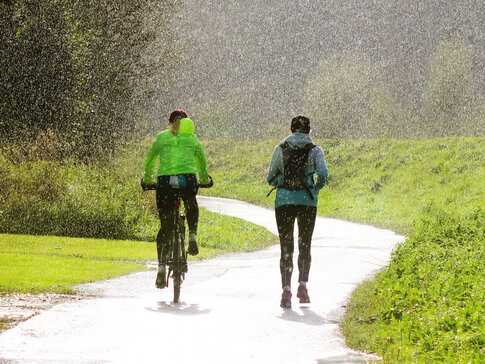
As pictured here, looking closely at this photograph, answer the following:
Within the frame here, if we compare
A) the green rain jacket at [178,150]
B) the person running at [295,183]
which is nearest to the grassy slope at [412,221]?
the person running at [295,183]

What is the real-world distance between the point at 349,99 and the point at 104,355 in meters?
61.1

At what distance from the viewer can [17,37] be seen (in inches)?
995

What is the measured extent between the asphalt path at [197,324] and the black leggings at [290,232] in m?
0.48

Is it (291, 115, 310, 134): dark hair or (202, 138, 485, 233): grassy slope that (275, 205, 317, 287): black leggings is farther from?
(202, 138, 485, 233): grassy slope

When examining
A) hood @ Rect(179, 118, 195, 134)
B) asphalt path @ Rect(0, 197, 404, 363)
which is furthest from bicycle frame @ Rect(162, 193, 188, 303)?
hood @ Rect(179, 118, 195, 134)

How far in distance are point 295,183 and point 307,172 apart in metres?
0.23

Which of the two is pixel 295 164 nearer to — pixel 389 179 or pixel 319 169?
pixel 319 169

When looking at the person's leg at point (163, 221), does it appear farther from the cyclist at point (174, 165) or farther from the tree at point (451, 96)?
the tree at point (451, 96)

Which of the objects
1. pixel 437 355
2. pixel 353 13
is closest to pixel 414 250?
pixel 437 355

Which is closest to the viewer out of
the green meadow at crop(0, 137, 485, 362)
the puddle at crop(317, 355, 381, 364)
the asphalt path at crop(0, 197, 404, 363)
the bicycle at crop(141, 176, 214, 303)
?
the puddle at crop(317, 355, 381, 364)

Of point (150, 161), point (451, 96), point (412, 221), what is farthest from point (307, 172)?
point (451, 96)

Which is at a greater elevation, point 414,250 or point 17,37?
point 17,37

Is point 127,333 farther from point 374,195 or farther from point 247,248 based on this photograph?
point 374,195

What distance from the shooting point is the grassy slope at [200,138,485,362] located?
291 inches
